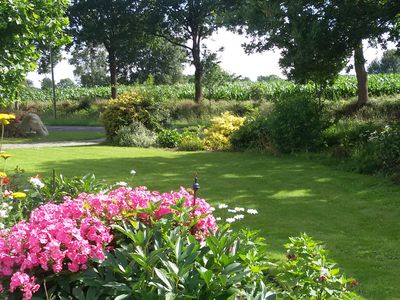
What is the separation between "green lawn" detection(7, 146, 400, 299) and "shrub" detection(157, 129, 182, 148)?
2.63 meters

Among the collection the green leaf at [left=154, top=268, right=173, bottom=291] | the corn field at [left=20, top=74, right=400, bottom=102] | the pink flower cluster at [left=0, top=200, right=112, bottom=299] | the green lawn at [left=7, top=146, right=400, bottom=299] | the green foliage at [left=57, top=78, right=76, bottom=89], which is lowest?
the green lawn at [left=7, top=146, right=400, bottom=299]

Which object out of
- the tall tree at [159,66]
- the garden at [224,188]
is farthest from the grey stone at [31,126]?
the tall tree at [159,66]

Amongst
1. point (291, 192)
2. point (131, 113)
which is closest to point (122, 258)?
point (291, 192)

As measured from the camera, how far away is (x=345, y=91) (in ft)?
91.9

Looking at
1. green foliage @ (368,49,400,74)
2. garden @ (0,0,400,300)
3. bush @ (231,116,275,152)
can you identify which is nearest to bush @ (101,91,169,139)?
garden @ (0,0,400,300)

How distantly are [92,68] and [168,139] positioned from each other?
64025 millimetres

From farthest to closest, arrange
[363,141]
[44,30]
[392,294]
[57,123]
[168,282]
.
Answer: [57,123] < [363,141] < [44,30] < [392,294] < [168,282]

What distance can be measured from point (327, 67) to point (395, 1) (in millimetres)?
2647

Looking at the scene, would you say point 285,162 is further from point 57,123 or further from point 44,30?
point 57,123

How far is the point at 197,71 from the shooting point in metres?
35.0

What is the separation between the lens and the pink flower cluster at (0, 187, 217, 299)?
7.51ft

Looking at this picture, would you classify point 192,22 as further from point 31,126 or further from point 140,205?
point 140,205

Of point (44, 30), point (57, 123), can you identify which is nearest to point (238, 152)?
point (44, 30)

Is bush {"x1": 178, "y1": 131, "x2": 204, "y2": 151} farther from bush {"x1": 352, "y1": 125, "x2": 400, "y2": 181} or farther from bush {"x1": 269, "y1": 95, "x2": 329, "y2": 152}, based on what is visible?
bush {"x1": 352, "y1": 125, "x2": 400, "y2": 181}
